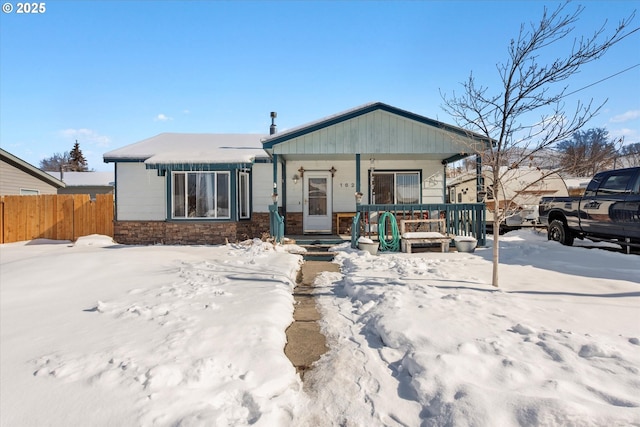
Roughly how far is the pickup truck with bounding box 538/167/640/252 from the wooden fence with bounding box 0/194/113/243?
15.2m

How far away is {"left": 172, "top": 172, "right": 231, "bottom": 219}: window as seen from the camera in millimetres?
11828

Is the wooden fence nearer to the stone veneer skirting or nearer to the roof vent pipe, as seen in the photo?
the stone veneer skirting

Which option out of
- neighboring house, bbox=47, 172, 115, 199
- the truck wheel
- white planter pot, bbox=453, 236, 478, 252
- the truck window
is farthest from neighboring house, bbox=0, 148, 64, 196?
the truck window

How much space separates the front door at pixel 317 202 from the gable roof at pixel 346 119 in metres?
2.59

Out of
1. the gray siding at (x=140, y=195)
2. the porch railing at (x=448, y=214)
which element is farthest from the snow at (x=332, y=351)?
the gray siding at (x=140, y=195)

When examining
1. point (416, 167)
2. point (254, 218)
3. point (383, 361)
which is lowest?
point (383, 361)

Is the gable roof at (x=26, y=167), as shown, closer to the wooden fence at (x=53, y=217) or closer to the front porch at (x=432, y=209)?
the wooden fence at (x=53, y=217)

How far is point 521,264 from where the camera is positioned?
7184 mm

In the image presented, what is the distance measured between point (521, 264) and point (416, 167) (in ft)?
20.0

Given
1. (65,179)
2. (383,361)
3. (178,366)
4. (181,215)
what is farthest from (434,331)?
(65,179)

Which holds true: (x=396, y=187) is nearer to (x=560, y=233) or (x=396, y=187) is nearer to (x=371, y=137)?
(x=371, y=137)

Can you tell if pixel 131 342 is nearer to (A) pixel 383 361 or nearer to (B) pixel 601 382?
(A) pixel 383 361

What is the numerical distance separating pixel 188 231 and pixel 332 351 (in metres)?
9.45

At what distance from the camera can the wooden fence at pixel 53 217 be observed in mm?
13641
